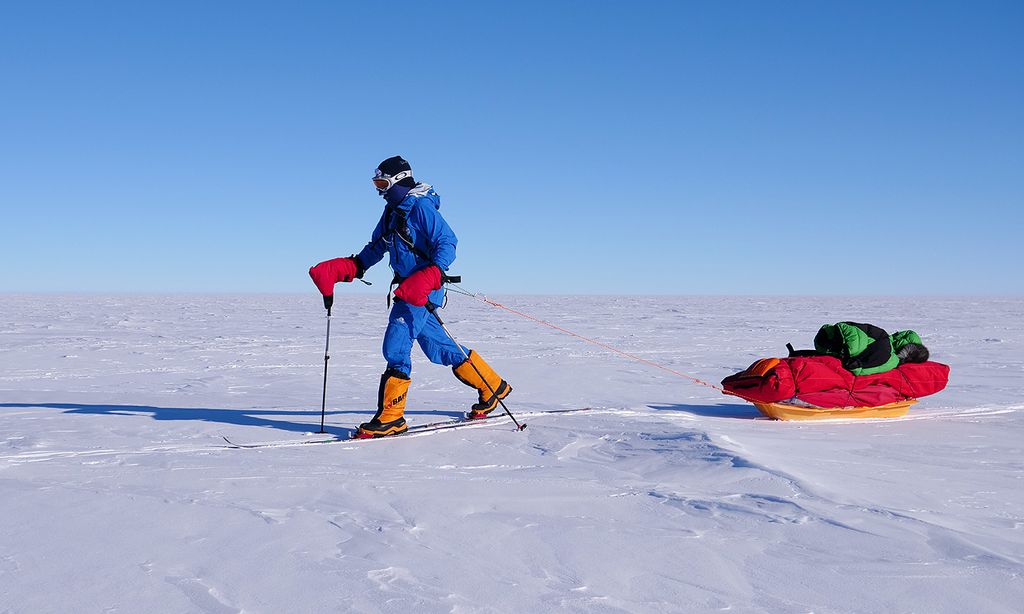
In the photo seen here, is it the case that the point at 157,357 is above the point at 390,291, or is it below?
below

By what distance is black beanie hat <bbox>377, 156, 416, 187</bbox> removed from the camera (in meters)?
4.74

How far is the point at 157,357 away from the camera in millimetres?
10500

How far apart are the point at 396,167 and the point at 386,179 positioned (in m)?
0.11

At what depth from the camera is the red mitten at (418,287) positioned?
14.5 feet

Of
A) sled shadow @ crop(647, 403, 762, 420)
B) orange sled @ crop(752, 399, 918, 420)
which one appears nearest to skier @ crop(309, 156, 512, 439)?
sled shadow @ crop(647, 403, 762, 420)

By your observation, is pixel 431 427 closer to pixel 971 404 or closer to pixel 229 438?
pixel 229 438

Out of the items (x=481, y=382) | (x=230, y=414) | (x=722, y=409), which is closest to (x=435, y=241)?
(x=481, y=382)

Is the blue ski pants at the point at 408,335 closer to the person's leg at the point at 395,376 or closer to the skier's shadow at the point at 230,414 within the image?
the person's leg at the point at 395,376

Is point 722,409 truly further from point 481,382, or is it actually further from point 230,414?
point 230,414

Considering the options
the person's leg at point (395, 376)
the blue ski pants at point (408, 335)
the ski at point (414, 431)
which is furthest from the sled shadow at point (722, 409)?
the person's leg at point (395, 376)

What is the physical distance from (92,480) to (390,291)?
80.5 inches

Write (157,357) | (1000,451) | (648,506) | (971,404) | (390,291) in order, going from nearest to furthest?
(648,506) < (1000,451) < (390,291) < (971,404) < (157,357)

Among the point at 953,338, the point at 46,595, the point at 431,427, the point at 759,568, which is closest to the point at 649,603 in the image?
the point at 759,568

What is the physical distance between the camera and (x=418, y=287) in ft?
14.5
